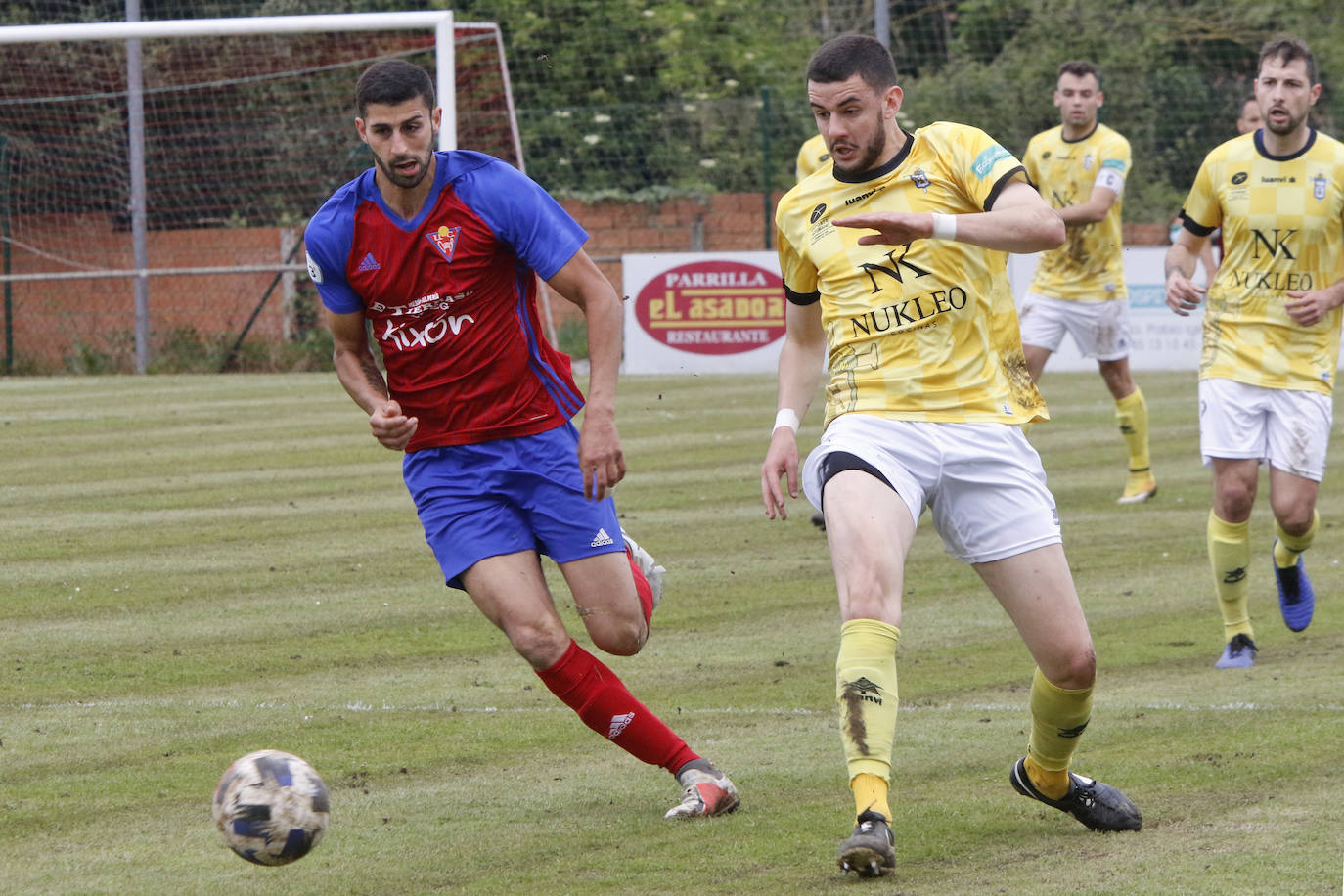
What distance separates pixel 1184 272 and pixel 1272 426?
0.76 metres

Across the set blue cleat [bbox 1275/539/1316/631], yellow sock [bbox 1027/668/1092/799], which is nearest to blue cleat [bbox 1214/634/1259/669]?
blue cleat [bbox 1275/539/1316/631]

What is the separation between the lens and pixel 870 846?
4312 millimetres

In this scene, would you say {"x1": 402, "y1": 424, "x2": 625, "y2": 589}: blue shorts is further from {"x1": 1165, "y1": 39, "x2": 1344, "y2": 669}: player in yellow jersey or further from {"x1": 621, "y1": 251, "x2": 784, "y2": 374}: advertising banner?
{"x1": 621, "y1": 251, "x2": 784, "y2": 374}: advertising banner

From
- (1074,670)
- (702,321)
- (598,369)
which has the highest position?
(598,369)

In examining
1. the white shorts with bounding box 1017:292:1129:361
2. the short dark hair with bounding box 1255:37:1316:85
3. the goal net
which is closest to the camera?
the short dark hair with bounding box 1255:37:1316:85

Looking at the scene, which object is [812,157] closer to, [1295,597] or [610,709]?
[1295,597]

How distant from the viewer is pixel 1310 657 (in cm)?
753

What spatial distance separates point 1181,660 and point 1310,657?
54 centimetres

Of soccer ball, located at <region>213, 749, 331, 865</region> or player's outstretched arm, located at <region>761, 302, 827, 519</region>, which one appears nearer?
soccer ball, located at <region>213, 749, 331, 865</region>

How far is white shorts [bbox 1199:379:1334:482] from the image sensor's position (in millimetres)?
7527

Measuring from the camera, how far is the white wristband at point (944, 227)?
15.0 feet

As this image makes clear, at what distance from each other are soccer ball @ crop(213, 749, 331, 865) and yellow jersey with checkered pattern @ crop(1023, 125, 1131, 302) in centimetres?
858

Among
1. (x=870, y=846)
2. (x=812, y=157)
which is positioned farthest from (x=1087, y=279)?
(x=870, y=846)

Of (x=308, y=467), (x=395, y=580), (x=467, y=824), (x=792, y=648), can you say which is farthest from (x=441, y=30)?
(x=467, y=824)
